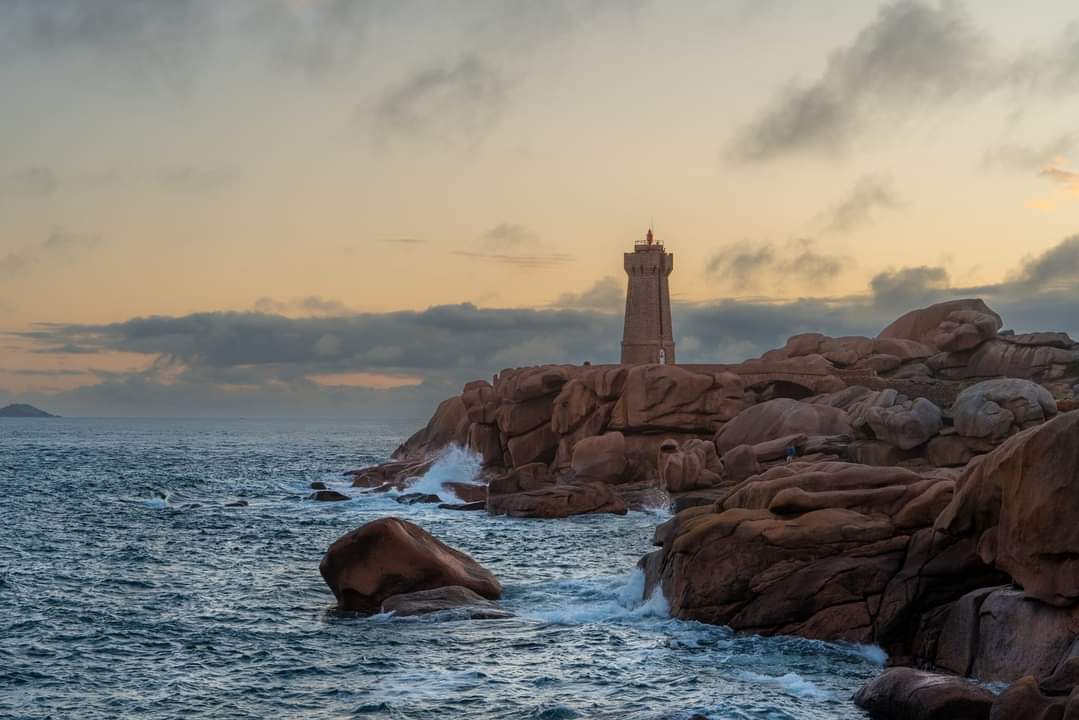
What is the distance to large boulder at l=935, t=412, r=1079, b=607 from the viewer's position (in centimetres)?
1917

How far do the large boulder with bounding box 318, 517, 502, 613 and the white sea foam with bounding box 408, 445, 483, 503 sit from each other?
1418 inches

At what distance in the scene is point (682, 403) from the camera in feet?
197

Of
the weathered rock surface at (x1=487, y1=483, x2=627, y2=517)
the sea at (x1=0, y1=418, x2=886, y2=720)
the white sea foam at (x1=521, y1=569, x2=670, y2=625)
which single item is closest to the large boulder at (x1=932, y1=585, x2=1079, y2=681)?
the sea at (x1=0, y1=418, x2=886, y2=720)

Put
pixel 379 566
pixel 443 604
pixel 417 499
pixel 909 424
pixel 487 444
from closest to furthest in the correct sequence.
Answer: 1. pixel 443 604
2. pixel 379 566
3. pixel 909 424
4. pixel 417 499
5. pixel 487 444

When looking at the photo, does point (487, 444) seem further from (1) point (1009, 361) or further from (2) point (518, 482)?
(1) point (1009, 361)

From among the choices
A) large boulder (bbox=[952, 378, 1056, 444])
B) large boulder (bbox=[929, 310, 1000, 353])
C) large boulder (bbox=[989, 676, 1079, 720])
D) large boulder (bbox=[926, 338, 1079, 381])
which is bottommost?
large boulder (bbox=[989, 676, 1079, 720])

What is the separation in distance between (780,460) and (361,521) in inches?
766

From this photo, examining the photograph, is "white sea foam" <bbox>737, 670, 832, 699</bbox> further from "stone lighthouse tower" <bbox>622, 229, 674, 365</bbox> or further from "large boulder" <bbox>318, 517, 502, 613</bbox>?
"stone lighthouse tower" <bbox>622, 229, 674, 365</bbox>

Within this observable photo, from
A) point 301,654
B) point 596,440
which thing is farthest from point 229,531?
point 301,654

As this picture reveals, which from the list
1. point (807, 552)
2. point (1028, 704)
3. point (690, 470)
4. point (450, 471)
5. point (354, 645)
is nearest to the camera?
point (1028, 704)

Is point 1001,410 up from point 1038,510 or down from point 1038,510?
up

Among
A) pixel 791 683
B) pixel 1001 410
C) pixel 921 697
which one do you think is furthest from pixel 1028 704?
pixel 1001 410

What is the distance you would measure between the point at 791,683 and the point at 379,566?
443 inches

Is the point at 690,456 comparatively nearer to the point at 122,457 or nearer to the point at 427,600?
the point at 427,600
